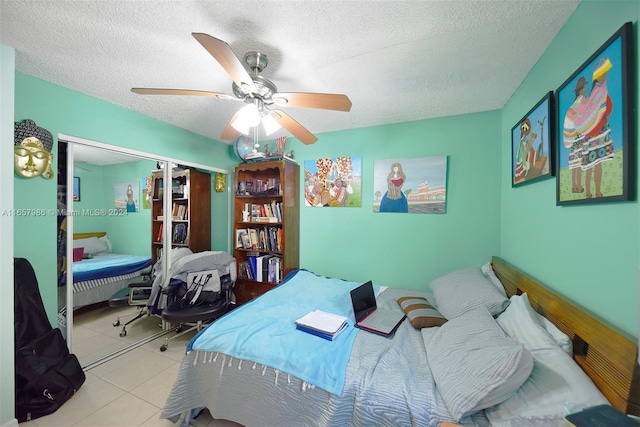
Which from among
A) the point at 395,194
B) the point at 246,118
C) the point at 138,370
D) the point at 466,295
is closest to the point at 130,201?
the point at 138,370

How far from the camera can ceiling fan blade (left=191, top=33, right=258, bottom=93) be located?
0.93 meters

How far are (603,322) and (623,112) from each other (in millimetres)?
818

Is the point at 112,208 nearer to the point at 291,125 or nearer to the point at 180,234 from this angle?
the point at 180,234

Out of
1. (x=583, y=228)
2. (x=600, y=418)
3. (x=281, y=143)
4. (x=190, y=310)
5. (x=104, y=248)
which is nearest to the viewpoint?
(x=600, y=418)

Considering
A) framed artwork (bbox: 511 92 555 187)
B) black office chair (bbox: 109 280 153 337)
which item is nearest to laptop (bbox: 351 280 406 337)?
framed artwork (bbox: 511 92 555 187)

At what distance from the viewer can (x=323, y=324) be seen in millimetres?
1549

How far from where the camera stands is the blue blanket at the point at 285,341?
1200mm

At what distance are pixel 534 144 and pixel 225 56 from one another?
1.93 m

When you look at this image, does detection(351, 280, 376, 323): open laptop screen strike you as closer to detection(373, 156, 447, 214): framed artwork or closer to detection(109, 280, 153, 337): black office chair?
detection(373, 156, 447, 214): framed artwork

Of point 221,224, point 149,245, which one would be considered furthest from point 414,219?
point 149,245

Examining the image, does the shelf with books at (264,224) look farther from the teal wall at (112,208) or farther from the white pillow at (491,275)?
the white pillow at (491,275)

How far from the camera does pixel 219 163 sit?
322 cm

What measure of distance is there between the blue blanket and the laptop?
0.09 m

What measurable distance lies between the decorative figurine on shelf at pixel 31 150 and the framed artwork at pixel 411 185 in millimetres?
2857
